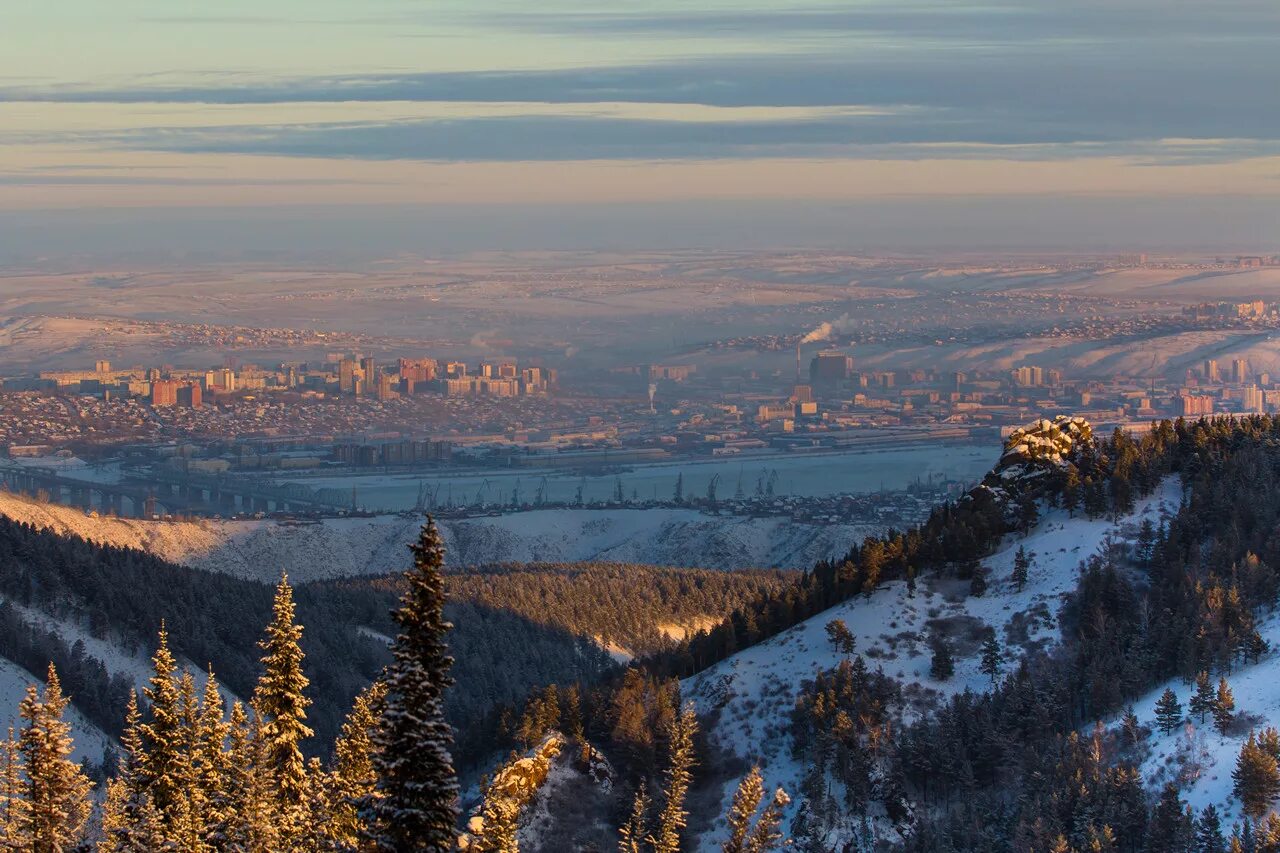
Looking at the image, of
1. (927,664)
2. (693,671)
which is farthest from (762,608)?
(927,664)

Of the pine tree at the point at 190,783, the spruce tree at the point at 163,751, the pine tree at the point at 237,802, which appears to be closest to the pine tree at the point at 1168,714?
the pine tree at the point at 190,783

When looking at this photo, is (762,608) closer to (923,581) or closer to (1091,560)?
(923,581)

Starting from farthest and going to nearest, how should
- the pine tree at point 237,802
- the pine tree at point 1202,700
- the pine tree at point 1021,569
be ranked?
the pine tree at point 1021,569
the pine tree at point 1202,700
the pine tree at point 237,802

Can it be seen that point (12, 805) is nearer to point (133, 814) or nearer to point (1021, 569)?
point (133, 814)

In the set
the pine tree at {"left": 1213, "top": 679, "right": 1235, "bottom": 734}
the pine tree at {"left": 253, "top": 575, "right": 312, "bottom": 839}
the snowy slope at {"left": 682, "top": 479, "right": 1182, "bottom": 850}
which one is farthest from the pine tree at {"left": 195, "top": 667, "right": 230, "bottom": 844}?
the pine tree at {"left": 1213, "top": 679, "right": 1235, "bottom": 734}

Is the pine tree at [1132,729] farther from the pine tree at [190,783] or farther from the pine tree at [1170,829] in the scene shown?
the pine tree at [190,783]
